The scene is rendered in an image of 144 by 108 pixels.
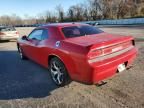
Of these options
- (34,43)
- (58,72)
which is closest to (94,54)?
(58,72)

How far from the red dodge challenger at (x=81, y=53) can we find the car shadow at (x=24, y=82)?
0.41 meters

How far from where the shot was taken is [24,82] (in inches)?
222

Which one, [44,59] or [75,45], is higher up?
[75,45]

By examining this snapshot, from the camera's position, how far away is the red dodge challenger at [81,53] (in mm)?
4133

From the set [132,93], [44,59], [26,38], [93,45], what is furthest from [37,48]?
[132,93]

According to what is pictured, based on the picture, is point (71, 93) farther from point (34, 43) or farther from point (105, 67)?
point (34, 43)

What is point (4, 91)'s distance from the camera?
505cm

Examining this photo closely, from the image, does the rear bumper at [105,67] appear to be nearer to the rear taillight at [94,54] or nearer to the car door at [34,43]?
the rear taillight at [94,54]

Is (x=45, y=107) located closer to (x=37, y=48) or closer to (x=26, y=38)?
(x=37, y=48)

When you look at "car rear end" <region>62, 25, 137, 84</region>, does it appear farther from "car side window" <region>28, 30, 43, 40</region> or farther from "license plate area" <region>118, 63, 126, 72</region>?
"car side window" <region>28, 30, 43, 40</region>

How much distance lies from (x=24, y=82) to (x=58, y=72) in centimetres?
113

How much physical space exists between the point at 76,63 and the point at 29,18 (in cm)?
15745

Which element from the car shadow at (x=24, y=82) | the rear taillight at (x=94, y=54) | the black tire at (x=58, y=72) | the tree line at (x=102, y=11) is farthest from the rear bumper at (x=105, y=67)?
the tree line at (x=102, y=11)

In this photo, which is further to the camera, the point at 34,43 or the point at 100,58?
the point at 34,43
